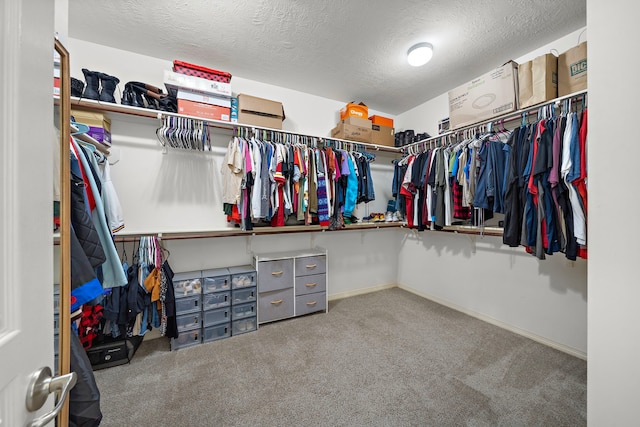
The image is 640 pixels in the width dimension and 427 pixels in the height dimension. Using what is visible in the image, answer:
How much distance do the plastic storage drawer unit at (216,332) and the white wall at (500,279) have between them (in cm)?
248

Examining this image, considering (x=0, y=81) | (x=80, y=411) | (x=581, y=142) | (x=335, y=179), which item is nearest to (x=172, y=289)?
(x=80, y=411)

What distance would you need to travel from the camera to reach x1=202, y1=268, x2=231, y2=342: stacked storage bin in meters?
2.25

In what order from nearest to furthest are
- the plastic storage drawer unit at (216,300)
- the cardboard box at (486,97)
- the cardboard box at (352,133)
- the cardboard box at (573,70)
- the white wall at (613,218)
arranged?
the white wall at (613,218) → the cardboard box at (573,70) → the cardboard box at (486,97) → the plastic storage drawer unit at (216,300) → the cardboard box at (352,133)

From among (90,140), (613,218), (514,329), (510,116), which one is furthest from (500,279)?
(90,140)

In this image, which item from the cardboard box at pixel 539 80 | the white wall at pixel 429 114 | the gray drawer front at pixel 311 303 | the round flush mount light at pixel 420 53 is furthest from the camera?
the gray drawer front at pixel 311 303

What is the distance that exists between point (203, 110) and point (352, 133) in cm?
161

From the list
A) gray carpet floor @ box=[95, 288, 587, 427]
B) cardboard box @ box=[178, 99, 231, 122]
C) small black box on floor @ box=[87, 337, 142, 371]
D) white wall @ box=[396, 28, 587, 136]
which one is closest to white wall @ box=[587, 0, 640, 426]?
gray carpet floor @ box=[95, 288, 587, 427]

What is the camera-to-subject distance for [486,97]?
219 centimetres

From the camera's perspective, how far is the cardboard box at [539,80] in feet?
6.00

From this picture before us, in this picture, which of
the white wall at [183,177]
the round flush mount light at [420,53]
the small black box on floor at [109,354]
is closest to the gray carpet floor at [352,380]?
the small black box on floor at [109,354]

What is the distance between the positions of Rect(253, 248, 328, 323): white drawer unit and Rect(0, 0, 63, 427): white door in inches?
80.7

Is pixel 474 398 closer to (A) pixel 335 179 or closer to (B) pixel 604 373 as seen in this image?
(B) pixel 604 373

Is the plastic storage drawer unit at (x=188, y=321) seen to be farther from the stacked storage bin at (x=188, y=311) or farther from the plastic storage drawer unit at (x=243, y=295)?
the plastic storage drawer unit at (x=243, y=295)

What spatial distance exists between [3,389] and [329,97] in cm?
340
